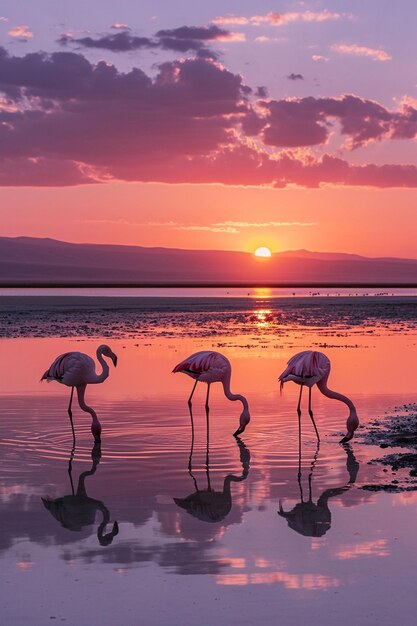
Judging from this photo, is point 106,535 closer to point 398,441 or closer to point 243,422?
point 243,422

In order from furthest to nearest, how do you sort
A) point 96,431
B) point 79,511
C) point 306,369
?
point 306,369 < point 96,431 < point 79,511

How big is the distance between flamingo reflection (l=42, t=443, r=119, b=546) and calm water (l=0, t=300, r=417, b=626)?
2 cm

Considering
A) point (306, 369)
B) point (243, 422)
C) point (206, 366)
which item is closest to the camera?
point (243, 422)

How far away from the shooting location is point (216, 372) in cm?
1369

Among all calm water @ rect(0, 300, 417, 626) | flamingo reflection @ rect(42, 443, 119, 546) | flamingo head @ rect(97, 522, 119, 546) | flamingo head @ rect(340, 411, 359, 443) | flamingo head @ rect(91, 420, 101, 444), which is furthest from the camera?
flamingo head @ rect(340, 411, 359, 443)

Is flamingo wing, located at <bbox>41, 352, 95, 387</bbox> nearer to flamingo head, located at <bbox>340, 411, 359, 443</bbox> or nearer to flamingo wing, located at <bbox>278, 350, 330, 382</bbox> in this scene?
flamingo wing, located at <bbox>278, 350, 330, 382</bbox>

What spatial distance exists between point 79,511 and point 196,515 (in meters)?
1.09

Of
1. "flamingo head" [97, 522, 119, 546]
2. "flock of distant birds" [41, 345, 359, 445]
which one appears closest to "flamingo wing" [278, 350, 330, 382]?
"flock of distant birds" [41, 345, 359, 445]

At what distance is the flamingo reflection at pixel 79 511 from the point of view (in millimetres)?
8014

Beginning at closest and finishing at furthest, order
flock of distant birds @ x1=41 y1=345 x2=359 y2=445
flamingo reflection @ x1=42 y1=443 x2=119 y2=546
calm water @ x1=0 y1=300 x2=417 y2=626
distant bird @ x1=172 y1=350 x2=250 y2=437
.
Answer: calm water @ x1=0 y1=300 x2=417 y2=626 → flamingo reflection @ x1=42 y1=443 x2=119 y2=546 → flock of distant birds @ x1=41 y1=345 x2=359 y2=445 → distant bird @ x1=172 y1=350 x2=250 y2=437

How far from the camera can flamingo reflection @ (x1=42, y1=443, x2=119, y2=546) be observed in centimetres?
801

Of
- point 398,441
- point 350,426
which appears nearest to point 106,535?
point 350,426

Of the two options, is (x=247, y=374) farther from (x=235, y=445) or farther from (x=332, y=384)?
(x=235, y=445)

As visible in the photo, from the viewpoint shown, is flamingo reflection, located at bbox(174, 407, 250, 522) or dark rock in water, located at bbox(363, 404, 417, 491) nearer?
flamingo reflection, located at bbox(174, 407, 250, 522)
